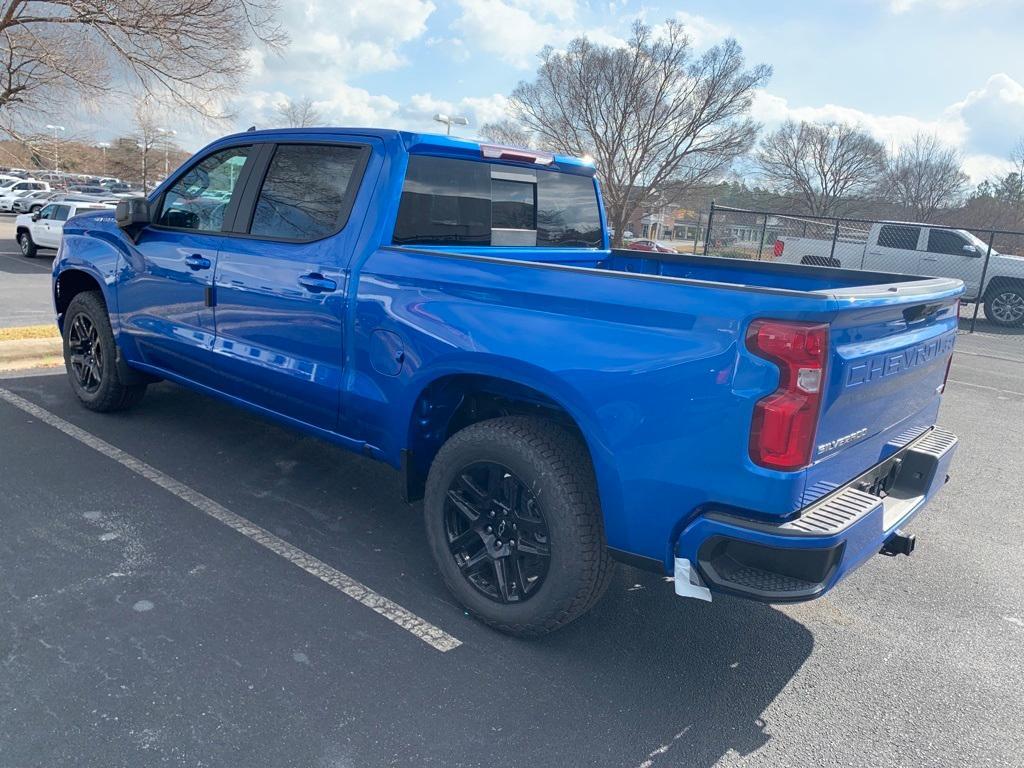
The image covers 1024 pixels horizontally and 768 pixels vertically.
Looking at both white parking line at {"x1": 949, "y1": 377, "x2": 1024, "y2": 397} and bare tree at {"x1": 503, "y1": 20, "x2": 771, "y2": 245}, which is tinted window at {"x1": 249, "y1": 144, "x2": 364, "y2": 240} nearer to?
white parking line at {"x1": 949, "y1": 377, "x2": 1024, "y2": 397}

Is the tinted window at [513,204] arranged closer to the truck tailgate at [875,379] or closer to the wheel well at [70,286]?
the truck tailgate at [875,379]

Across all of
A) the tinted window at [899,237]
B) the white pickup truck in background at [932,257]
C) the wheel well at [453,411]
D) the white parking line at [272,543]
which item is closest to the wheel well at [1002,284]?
the white pickup truck in background at [932,257]

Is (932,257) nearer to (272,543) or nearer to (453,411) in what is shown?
(453,411)

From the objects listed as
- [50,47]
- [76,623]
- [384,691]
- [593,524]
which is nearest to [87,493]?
[76,623]

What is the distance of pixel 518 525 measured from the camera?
10.0ft

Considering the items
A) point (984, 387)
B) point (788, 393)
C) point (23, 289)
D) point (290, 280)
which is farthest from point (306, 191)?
point (23, 289)

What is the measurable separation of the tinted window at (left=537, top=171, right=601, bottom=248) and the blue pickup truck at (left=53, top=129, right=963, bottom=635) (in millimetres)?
20

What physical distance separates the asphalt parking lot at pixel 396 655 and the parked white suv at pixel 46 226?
15.7 m

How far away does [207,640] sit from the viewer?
2955 mm

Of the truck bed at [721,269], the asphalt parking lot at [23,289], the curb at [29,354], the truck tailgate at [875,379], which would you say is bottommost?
the asphalt parking lot at [23,289]

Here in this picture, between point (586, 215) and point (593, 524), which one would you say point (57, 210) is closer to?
point (586, 215)

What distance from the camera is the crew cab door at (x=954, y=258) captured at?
56.3 feet

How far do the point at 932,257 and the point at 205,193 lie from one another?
56.6ft

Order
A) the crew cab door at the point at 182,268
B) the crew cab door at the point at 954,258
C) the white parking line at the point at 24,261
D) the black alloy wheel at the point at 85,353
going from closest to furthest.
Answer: the crew cab door at the point at 182,268
the black alloy wheel at the point at 85,353
the white parking line at the point at 24,261
the crew cab door at the point at 954,258
